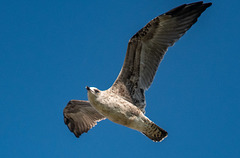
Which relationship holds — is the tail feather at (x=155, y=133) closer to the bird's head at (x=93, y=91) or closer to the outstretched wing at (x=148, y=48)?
the outstretched wing at (x=148, y=48)

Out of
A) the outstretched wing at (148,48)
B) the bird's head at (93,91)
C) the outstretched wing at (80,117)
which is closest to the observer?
the bird's head at (93,91)

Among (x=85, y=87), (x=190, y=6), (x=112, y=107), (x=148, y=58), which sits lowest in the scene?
(x=112, y=107)

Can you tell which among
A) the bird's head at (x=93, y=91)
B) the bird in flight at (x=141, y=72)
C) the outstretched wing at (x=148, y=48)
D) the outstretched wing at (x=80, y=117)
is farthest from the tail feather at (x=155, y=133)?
the outstretched wing at (x=80, y=117)

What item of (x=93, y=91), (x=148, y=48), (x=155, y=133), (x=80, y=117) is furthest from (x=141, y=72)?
(x=80, y=117)

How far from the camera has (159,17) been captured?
7586 millimetres

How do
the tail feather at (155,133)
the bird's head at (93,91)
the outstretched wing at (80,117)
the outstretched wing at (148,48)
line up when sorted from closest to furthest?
the bird's head at (93,91), the outstretched wing at (148,48), the tail feather at (155,133), the outstretched wing at (80,117)

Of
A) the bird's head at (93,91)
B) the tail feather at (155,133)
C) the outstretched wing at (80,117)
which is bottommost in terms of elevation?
the tail feather at (155,133)

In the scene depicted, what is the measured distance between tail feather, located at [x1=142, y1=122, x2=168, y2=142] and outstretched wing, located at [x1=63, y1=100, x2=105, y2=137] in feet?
6.60

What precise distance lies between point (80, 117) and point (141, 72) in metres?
2.65

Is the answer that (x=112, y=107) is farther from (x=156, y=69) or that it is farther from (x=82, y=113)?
(x=82, y=113)

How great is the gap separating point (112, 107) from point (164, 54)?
1.81 m

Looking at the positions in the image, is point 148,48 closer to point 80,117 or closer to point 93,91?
point 93,91

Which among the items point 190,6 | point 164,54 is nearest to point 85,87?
point 164,54

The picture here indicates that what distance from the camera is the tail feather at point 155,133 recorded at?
7.64m
